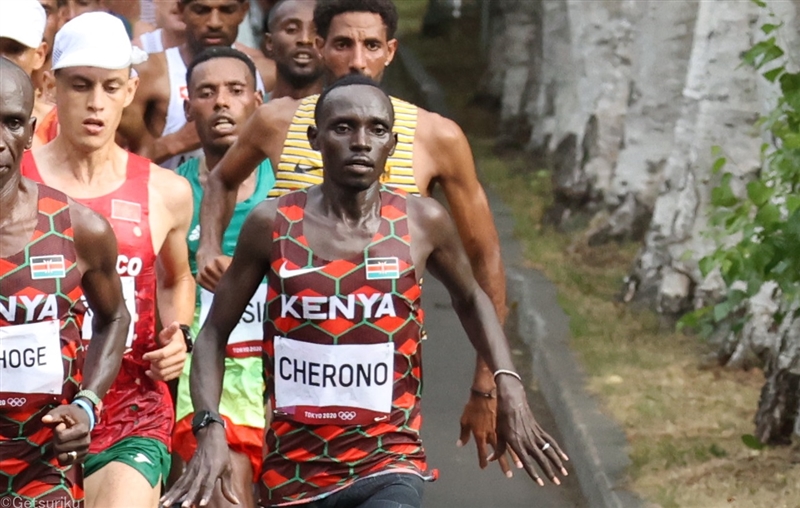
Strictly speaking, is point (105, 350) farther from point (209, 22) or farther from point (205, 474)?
point (209, 22)

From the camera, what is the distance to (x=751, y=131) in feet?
33.9

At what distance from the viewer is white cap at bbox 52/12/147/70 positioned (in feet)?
20.8

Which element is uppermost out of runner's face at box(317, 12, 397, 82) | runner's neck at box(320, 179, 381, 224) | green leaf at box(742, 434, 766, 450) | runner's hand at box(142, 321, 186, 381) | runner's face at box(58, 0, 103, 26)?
runner's face at box(317, 12, 397, 82)

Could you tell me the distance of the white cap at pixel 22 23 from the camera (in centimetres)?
682

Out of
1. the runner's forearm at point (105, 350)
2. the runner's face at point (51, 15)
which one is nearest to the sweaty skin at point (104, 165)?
the runner's forearm at point (105, 350)

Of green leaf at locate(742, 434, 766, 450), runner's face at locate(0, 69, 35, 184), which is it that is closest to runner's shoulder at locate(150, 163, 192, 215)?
runner's face at locate(0, 69, 35, 184)

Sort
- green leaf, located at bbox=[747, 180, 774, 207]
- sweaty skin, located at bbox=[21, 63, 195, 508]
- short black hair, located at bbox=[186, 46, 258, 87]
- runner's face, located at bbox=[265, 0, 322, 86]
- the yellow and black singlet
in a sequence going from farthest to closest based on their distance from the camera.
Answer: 1. runner's face, located at bbox=[265, 0, 322, 86]
2. short black hair, located at bbox=[186, 46, 258, 87]
3. green leaf, located at bbox=[747, 180, 774, 207]
4. the yellow and black singlet
5. sweaty skin, located at bbox=[21, 63, 195, 508]

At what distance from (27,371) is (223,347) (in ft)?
1.85

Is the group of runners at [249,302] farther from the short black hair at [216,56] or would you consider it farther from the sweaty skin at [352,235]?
the short black hair at [216,56]

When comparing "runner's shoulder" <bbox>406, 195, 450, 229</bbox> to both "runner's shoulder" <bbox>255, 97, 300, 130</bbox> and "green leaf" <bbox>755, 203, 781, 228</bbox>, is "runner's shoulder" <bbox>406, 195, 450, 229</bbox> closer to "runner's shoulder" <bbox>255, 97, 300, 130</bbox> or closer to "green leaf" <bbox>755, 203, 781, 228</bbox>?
"runner's shoulder" <bbox>255, 97, 300, 130</bbox>

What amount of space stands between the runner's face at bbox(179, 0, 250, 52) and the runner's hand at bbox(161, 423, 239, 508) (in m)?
3.94

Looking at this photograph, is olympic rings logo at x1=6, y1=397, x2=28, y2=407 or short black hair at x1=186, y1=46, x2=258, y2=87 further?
short black hair at x1=186, y1=46, x2=258, y2=87

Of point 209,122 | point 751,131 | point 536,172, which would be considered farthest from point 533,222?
point 209,122

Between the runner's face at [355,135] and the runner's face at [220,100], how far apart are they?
2112 millimetres
